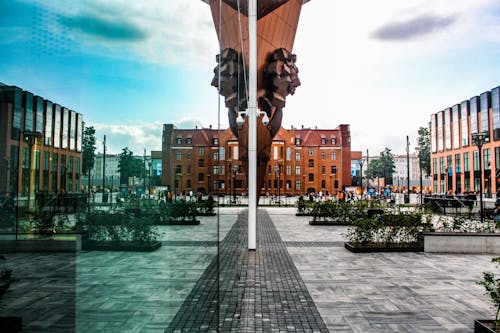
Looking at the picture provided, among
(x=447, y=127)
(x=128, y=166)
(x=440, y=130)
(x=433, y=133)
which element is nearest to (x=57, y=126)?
(x=128, y=166)

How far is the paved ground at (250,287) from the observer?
1.05 meters

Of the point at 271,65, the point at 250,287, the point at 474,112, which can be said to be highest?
the point at 474,112

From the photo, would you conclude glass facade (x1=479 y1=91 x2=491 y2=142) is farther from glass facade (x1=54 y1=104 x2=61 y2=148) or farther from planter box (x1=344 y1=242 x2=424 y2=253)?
glass facade (x1=54 y1=104 x2=61 y2=148)

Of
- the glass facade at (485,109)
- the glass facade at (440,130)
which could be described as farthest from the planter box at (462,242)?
the glass facade at (440,130)

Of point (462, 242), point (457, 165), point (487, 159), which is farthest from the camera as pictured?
point (457, 165)

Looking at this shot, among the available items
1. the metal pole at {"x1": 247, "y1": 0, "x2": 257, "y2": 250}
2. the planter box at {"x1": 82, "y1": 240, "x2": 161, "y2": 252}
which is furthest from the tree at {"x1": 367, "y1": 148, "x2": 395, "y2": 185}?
the planter box at {"x1": 82, "y1": 240, "x2": 161, "y2": 252}

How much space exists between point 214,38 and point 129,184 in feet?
9.12

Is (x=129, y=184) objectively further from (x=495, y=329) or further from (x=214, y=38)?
(x=495, y=329)

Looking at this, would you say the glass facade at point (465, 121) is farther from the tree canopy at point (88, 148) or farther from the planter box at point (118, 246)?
the tree canopy at point (88, 148)

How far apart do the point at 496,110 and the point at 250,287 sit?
51.6m

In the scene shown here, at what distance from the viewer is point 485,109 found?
4953 cm

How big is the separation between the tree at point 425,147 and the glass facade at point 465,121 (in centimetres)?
2281

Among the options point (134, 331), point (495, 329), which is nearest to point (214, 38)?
point (134, 331)

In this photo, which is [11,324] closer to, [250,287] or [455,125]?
[250,287]
